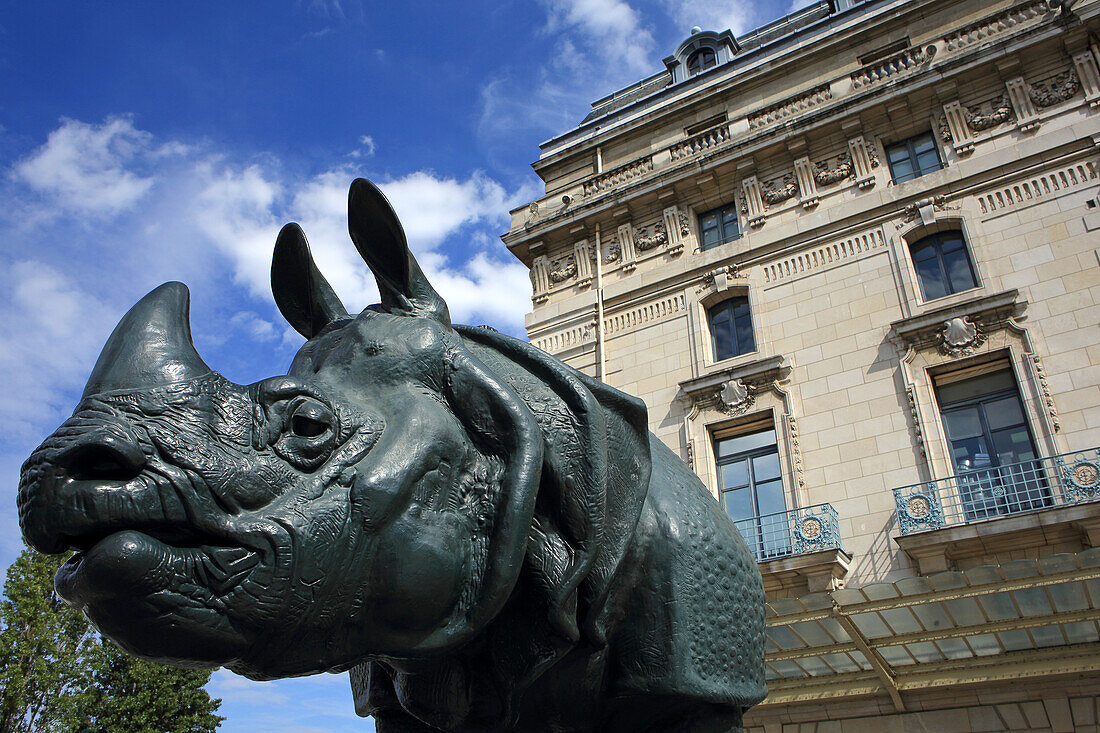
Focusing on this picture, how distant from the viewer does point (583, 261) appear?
734 inches

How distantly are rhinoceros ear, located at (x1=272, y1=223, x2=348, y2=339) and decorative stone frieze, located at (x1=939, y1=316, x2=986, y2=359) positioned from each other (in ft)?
45.4

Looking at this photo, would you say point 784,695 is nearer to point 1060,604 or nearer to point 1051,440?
point 1060,604

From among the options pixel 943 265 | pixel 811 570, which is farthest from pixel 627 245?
pixel 811 570

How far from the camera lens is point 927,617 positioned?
10.0 m

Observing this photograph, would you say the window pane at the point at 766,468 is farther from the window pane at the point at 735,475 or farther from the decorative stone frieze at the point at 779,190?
the decorative stone frieze at the point at 779,190

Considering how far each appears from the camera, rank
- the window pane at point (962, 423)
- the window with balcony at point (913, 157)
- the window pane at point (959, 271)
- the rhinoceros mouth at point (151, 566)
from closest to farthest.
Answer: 1. the rhinoceros mouth at point (151, 566)
2. the window pane at point (962, 423)
3. the window pane at point (959, 271)
4. the window with balcony at point (913, 157)

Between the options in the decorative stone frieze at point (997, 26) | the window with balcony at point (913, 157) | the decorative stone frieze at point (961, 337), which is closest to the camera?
the decorative stone frieze at point (961, 337)

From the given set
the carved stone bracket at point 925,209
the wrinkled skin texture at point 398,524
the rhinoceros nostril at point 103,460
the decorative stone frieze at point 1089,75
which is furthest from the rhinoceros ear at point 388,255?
the decorative stone frieze at point 1089,75

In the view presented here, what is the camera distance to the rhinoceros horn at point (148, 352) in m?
1.07

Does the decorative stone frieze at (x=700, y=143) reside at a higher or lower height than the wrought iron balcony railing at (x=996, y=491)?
higher

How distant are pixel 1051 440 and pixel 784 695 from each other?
5.75 metres

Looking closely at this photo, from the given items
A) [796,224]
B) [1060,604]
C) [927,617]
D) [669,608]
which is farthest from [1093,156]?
[669,608]

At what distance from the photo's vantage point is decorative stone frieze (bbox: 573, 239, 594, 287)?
1834 centimetres

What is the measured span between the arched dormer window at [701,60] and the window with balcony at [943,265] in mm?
10372
